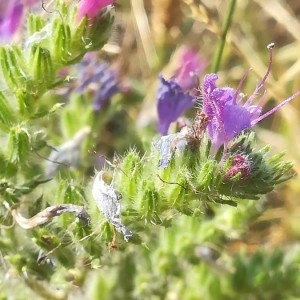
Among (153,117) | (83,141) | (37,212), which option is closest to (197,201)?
(37,212)

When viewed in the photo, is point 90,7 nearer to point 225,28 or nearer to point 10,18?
point 10,18

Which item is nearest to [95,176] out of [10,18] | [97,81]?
Result: [10,18]

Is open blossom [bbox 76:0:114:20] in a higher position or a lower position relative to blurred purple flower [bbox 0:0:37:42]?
higher

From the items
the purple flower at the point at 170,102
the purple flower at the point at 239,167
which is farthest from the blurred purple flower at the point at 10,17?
the purple flower at the point at 239,167

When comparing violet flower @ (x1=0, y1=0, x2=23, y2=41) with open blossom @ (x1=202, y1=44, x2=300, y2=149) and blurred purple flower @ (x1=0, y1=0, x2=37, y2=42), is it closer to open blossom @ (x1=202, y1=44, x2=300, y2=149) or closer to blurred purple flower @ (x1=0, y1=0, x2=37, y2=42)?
blurred purple flower @ (x1=0, y1=0, x2=37, y2=42)

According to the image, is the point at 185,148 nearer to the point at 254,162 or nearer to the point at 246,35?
the point at 254,162

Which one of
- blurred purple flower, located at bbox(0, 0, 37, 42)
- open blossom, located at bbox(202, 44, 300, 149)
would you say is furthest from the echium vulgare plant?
blurred purple flower, located at bbox(0, 0, 37, 42)
